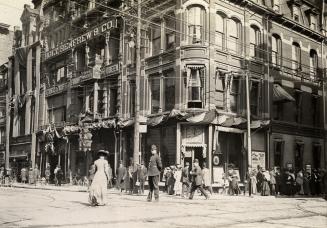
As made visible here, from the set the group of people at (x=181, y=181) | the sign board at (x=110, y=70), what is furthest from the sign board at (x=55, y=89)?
the group of people at (x=181, y=181)

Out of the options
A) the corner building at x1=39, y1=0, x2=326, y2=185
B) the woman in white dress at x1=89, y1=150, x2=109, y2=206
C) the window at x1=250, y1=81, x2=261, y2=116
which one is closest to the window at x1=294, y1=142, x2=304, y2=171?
the corner building at x1=39, y1=0, x2=326, y2=185

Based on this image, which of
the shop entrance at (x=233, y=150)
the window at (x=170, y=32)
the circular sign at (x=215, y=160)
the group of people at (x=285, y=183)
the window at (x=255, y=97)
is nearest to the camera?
the group of people at (x=285, y=183)

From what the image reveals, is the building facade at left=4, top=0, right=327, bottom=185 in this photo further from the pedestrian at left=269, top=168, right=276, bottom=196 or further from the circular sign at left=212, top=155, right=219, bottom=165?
the pedestrian at left=269, top=168, right=276, bottom=196

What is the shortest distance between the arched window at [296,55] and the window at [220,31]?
788cm

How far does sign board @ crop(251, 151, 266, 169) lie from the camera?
93.1 feet

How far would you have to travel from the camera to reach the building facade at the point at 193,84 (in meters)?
26.2

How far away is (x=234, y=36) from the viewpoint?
93.7ft

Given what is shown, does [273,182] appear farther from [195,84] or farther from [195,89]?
[195,84]

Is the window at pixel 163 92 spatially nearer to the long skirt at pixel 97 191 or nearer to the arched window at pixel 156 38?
the arched window at pixel 156 38

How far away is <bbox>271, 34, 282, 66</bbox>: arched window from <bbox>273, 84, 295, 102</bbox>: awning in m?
1.84

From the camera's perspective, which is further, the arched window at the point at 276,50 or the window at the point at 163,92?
the arched window at the point at 276,50

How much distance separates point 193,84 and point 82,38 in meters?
13.1

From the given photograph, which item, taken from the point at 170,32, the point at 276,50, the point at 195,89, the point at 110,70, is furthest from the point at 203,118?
the point at 276,50

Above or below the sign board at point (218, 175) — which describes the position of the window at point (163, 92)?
above
